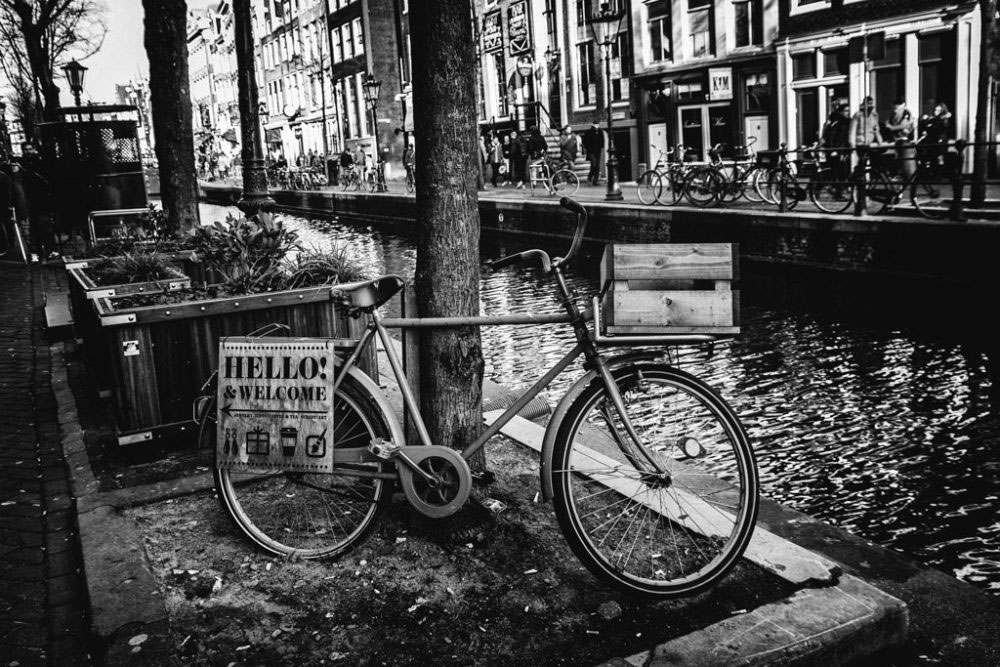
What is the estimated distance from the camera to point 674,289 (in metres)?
2.96

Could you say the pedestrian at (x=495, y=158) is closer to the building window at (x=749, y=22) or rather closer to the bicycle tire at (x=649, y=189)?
the building window at (x=749, y=22)

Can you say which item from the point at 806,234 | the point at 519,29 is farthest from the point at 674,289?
the point at 519,29

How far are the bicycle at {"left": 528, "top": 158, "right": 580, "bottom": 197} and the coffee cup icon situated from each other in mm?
22087

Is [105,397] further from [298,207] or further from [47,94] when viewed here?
[298,207]

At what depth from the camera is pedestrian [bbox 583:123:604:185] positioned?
90.0ft

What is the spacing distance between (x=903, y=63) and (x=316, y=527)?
20.3 metres

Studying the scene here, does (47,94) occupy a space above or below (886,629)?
above

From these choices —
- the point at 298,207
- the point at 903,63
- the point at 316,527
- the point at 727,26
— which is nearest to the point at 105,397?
the point at 316,527

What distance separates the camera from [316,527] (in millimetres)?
3658

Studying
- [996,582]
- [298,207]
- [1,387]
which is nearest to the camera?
[996,582]

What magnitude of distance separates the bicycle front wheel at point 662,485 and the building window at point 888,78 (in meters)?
19.8

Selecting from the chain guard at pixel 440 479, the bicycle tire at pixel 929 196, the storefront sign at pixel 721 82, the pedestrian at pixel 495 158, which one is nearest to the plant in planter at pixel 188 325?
the chain guard at pixel 440 479

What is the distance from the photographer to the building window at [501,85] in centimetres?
3741

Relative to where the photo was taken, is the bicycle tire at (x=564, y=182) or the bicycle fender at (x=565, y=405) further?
the bicycle tire at (x=564, y=182)
